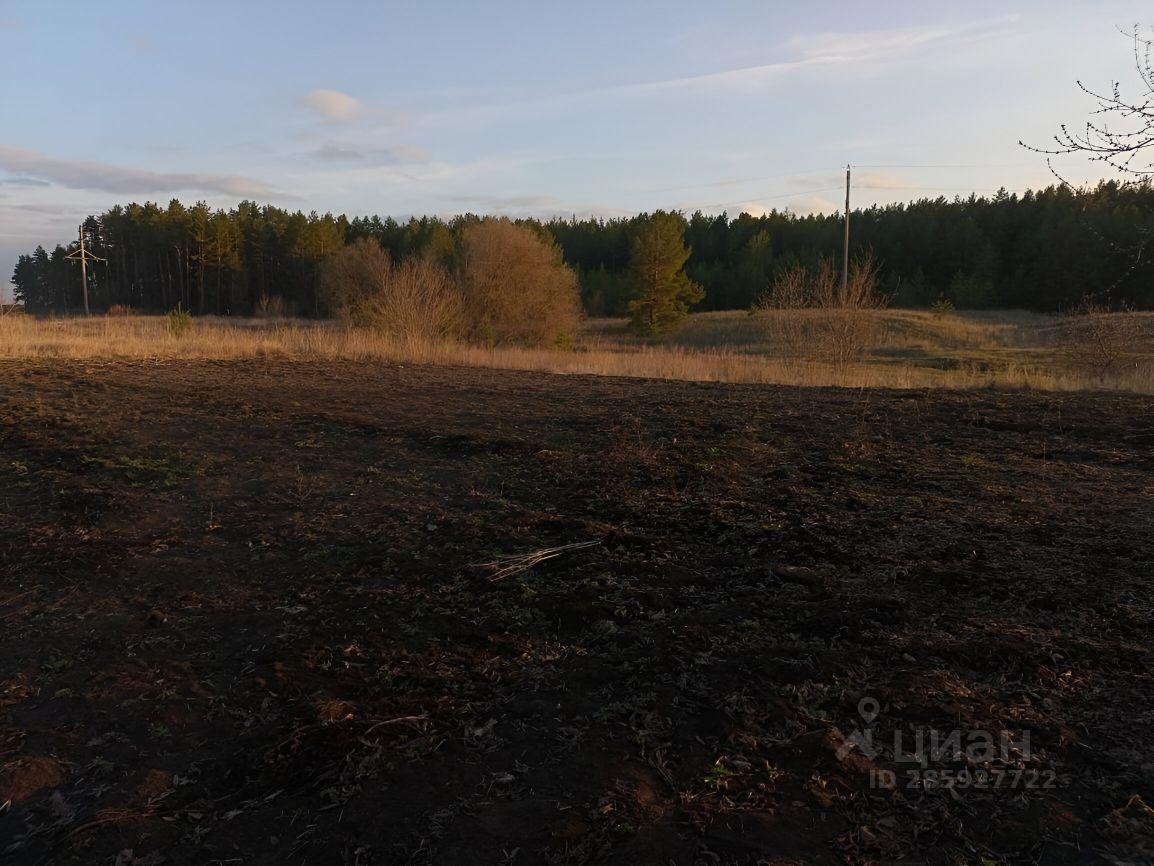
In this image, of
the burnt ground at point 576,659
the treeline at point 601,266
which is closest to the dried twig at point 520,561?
the burnt ground at point 576,659

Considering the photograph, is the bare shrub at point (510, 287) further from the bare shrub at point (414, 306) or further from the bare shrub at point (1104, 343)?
the bare shrub at point (1104, 343)

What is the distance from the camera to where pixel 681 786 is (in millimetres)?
2188

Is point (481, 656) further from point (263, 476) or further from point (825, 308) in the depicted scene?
point (825, 308)

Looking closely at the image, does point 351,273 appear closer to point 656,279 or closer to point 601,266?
point 656,279

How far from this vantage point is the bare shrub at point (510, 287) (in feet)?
100

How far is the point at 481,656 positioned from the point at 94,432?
6.36 meters

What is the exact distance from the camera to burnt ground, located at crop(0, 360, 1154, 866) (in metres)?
2.07

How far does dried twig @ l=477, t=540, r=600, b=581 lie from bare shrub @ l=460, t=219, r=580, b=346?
25.5 meters

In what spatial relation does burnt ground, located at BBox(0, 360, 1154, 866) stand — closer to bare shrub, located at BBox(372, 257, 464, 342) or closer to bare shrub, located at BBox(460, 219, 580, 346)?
bare shrub, located at BBox(372, 257, 464, 342)

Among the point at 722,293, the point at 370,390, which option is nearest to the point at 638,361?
the point at 370,390

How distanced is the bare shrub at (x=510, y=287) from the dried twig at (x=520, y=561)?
2551 cm

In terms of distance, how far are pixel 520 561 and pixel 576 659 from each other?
107cm

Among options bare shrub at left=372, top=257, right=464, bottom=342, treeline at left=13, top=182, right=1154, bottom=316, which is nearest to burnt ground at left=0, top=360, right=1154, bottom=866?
bare shrub at left=372, top=257, right=464, bottom=342

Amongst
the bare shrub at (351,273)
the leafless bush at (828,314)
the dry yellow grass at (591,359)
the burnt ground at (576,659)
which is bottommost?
the burnt ground at (576,659)
